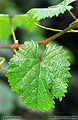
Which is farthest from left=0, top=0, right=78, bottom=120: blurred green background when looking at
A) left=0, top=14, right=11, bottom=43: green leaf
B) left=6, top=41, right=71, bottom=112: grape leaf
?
left=6, top=41, right=71, bottom=112: grape leaf

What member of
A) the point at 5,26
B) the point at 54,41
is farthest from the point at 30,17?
the point at 54,41

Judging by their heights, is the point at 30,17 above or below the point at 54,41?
below

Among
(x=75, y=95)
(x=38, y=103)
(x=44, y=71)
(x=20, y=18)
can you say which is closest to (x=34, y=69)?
(x=44, y=71)

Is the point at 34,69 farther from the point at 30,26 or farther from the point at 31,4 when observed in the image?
the point at 31,4

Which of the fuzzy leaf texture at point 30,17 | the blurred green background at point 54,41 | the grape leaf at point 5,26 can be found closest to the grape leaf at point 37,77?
the fuzzy leaf texture at point 30,17

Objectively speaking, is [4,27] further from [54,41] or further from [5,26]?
[54,41]

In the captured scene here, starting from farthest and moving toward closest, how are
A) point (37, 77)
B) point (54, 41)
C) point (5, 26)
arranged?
1. point (54, 41)
2. point (5, 26)
3. point (37, 77)

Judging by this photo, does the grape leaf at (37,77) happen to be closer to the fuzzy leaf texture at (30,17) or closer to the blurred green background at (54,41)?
the fuzzy leaf texture at (30,17)

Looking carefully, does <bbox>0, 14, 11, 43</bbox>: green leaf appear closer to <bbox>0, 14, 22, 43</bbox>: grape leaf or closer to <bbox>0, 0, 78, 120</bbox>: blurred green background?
<bbox>0, 14, 22, 43</bbox>: grape leaf
